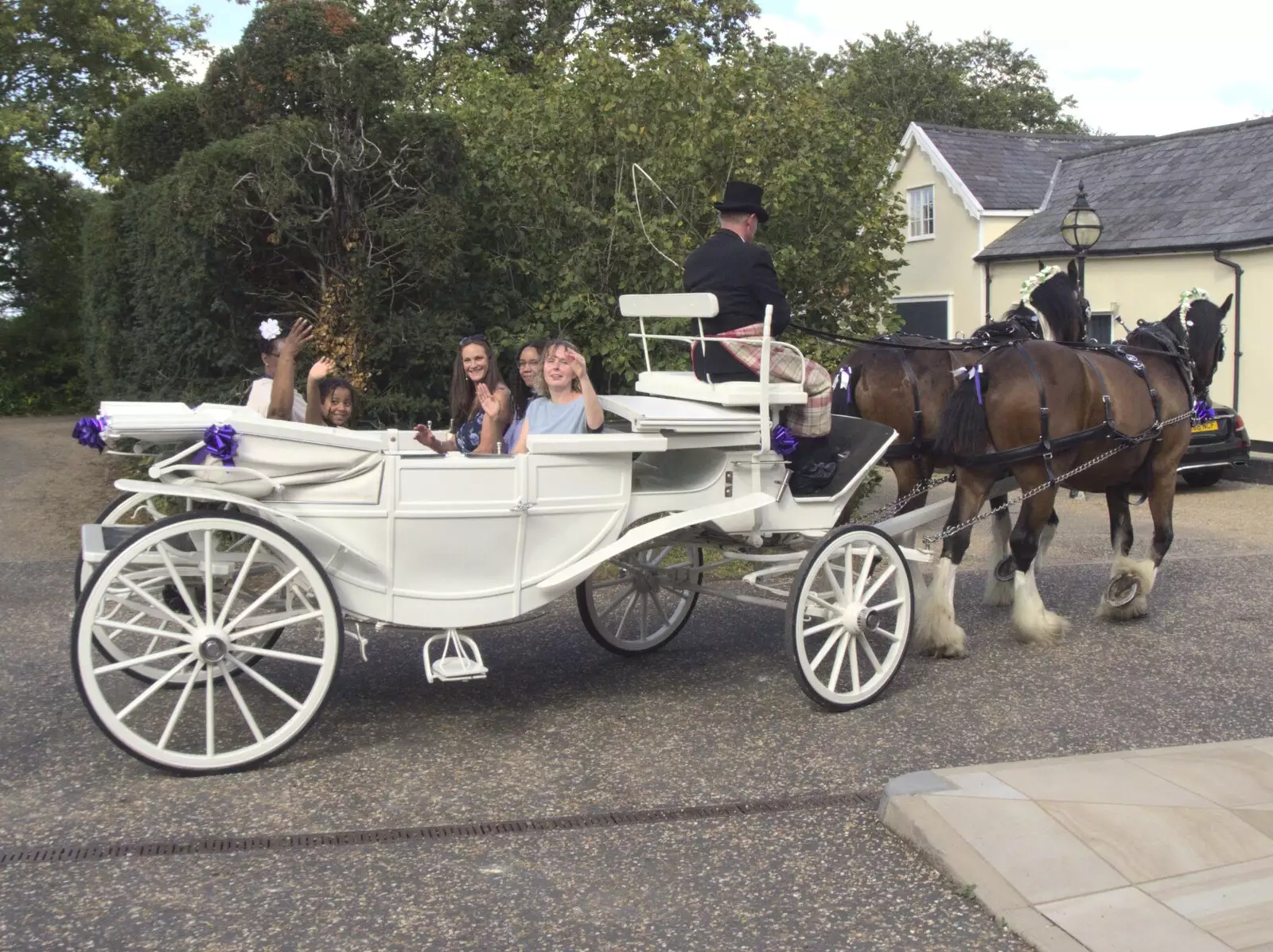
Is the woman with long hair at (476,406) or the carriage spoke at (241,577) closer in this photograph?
the carriage spoke at (241,577)

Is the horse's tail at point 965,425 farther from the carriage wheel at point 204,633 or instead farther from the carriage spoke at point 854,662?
the carriage wheel at point 204,633

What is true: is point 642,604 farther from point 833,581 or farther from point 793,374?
point 793,374

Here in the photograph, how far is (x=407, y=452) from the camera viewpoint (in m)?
5.40

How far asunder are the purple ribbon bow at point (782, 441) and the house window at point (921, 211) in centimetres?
2083

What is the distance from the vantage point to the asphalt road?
350 cm

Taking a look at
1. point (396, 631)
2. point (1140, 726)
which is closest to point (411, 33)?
point (396, 631)

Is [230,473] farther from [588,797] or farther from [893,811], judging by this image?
[893,811]

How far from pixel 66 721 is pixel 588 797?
2.43 metres

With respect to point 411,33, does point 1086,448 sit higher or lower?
lower

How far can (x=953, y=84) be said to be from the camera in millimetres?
41406

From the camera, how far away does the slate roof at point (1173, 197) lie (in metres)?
17.2

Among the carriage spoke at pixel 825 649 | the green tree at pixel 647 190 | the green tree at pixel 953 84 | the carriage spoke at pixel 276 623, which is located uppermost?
the green tree at pixel 953 84

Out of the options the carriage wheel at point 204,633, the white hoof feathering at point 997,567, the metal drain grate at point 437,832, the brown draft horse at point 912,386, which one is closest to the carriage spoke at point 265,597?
the carriage wheel at point 204,633

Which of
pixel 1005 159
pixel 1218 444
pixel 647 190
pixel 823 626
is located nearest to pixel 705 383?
pixel 823 626
